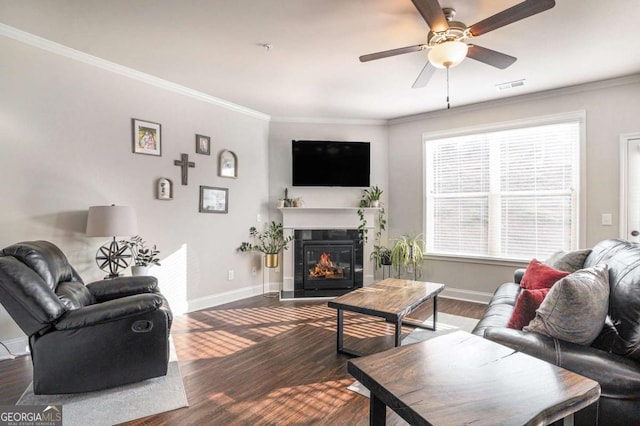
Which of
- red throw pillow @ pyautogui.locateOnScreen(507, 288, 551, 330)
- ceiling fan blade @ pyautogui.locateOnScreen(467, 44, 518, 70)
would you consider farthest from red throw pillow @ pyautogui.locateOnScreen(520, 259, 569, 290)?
ceiling fan blade @ pyautogui.locateOnScreen(467, 44, 518, 70)

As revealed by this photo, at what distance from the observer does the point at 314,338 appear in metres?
3.14

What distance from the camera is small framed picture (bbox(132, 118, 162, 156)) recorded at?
350 cm

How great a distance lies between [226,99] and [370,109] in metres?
2.01

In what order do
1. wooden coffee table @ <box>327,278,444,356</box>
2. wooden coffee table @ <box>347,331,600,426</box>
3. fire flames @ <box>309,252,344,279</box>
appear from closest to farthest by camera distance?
wooden coffee table @ <box>347,331,600,426</box>, wooden coffee table @ <box>327,278,444,356</box>, fire flames @ <box>309,252,344,279</box>

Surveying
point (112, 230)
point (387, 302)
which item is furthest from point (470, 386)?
point (112, 230)

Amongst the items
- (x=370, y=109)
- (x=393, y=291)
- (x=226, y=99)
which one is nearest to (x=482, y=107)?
(x=370, y=109)

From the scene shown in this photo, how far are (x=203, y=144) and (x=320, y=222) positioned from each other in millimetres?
1963

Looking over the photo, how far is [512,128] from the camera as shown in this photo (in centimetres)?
422

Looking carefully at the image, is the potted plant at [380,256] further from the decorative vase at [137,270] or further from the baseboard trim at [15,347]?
the baseboard trim at [15,347]

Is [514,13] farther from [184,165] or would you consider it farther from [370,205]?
[184,165]

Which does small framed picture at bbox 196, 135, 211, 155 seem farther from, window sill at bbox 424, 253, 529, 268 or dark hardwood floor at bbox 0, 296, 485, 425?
window sill at bbox 424, 253, 529, 268

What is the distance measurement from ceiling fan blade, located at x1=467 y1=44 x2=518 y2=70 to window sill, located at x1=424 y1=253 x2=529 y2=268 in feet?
8.72

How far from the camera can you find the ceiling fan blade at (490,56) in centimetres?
233

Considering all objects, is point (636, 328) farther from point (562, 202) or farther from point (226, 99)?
point (226, 99)
